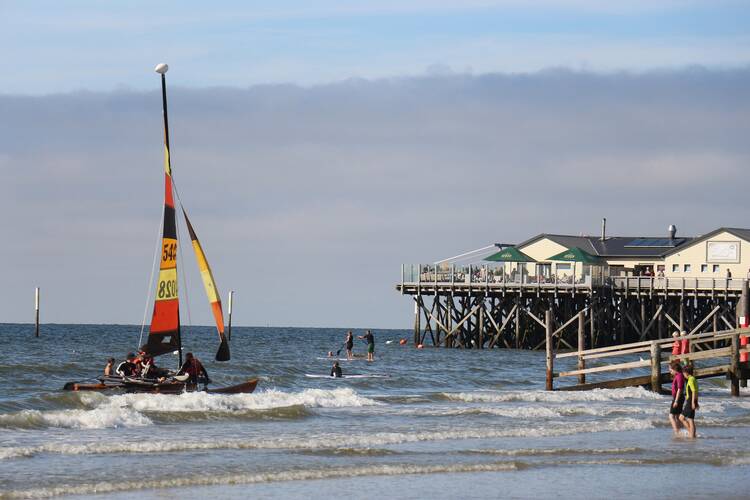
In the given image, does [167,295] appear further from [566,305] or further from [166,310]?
[566,305]

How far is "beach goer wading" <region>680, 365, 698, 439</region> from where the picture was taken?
71.7ft

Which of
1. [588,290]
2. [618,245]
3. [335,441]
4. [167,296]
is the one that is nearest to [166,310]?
[167,296]

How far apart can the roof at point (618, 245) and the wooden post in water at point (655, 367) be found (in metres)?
38.5

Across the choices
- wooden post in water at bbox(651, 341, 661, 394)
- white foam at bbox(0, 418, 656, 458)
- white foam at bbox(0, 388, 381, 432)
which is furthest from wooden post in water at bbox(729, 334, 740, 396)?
white foam at bbox(0, 388, 381, 432)

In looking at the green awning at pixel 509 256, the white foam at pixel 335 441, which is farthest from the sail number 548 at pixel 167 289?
the green awning at pixel 509 256

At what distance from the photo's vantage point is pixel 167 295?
28.4 metres

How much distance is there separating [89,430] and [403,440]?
6.00 m

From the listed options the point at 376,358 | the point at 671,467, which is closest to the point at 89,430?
the point at 671,467

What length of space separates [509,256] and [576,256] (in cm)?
383

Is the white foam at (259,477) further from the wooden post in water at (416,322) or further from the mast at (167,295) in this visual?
the wooden post in water at (416,322)

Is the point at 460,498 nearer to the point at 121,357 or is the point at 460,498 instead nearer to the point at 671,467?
the point at 671,467

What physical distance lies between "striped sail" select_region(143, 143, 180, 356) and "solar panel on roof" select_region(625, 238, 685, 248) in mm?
47195

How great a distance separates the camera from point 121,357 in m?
63.6

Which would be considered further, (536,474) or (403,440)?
(403,440)
